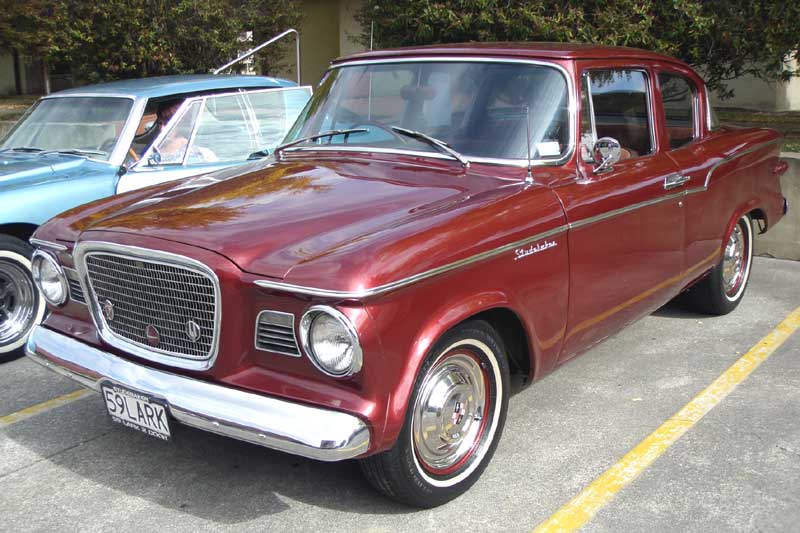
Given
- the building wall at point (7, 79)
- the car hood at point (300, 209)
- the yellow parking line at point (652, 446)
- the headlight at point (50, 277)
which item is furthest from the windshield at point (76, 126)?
the building wall at point (7, 79)

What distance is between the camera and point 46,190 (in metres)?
5.65

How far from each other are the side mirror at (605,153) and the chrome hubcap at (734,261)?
→ 2.09 m

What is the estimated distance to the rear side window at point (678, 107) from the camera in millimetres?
5267

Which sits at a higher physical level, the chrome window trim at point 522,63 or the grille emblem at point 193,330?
the chrome window trim at point 522,63

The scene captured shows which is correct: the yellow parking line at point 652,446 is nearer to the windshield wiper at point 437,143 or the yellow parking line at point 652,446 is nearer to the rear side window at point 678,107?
the rear side window at point 678,107

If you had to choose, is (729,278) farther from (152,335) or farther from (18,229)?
(18,229)

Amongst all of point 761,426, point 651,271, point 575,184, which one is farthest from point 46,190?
point 761,426

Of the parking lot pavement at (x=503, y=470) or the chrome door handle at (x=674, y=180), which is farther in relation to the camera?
the chrome door handle at (x=674, y=180)

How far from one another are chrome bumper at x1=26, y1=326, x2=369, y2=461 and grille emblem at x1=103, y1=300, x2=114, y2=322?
199mm

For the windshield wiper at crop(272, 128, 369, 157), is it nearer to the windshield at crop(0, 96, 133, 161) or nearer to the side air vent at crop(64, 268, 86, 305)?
the side air vent at crop(64, 268, 86, 305)

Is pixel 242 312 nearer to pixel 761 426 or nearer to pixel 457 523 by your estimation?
pixel 457 523

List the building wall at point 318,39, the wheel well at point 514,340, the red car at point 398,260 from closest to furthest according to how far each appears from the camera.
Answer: the red car at point 398,260
the wheel well at point 514,340
the building wall at point 318,39

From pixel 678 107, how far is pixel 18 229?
437 cm

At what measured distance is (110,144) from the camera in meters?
6.31
